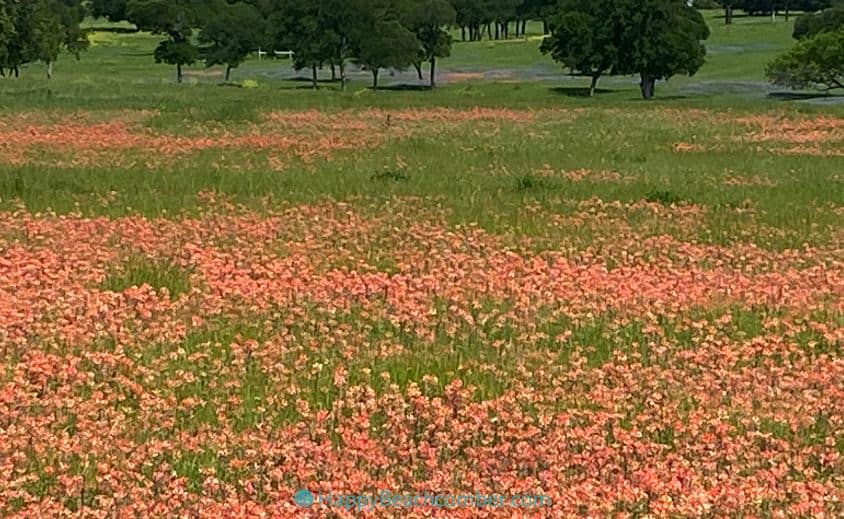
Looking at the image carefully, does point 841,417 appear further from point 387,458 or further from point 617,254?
point 617,254

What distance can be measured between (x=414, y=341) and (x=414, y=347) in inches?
8.2

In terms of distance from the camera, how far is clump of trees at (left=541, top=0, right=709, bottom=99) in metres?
89.8

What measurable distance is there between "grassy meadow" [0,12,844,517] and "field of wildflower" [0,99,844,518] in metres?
0.04

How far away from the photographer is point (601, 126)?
159 ft

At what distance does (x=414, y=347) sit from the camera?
33.1 ft

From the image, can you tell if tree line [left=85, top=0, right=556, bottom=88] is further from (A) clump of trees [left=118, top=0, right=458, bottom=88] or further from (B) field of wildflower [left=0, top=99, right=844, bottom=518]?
(B) field of wildflower [left=0, top=99, right=844, bottom=518]

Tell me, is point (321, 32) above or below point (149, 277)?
above

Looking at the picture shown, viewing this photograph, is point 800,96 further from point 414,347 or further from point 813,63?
point 414,347

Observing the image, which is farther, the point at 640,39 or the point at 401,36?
the point at 401,36

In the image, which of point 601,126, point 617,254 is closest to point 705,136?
point 601,126

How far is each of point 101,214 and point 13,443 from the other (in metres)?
11.7

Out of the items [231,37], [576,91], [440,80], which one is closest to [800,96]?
[576,91]

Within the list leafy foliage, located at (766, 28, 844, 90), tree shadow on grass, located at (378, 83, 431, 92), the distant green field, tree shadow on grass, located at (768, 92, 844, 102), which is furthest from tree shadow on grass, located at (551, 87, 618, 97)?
leafy foliage, located at (766, 28, 844, 90)

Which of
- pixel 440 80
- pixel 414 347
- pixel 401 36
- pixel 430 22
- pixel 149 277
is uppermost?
pixel 430 22
